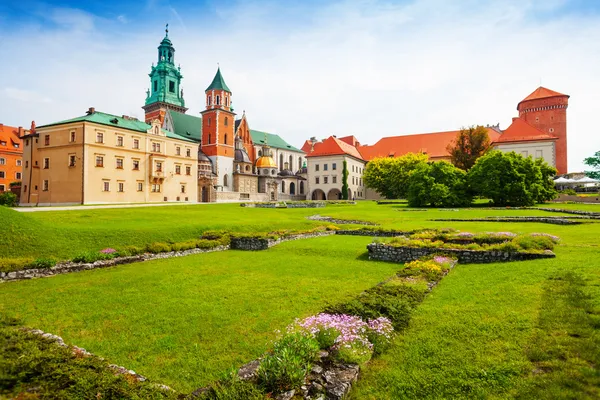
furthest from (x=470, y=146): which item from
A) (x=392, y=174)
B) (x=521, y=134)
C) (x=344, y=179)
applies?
(x=344, y=179)

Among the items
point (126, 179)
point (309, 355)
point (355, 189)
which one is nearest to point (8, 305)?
point (309, 355)

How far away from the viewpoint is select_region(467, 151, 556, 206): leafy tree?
39344 millimetres

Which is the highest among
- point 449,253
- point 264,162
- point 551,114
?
point 551,114

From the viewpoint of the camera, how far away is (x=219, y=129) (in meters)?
67.7

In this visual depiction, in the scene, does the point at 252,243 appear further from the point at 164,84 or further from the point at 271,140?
the point at 164,84

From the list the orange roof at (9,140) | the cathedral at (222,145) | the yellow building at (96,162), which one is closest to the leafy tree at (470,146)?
the cathedral at (222,145)

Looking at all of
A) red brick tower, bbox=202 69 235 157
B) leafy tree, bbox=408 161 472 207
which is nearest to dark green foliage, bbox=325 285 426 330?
leafy tree, bbox=408 161 472 207

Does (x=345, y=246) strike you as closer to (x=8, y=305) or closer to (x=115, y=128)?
(x=8, y=305)

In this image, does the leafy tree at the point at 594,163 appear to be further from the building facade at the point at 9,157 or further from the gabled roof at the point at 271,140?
the building facade at the point at 9,157

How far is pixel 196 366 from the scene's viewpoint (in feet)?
17.8

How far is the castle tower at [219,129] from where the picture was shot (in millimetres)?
66938

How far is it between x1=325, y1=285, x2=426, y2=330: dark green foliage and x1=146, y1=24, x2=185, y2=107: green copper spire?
9051 cm

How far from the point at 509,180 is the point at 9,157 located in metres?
78.3

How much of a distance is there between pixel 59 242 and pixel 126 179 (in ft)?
115
